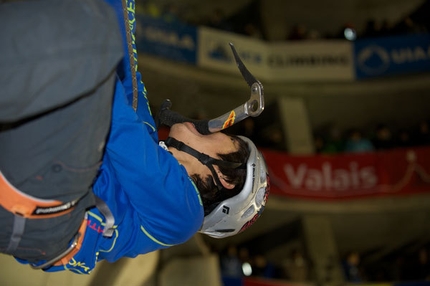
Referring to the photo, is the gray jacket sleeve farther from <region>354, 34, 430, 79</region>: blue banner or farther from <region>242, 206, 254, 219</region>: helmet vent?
<region>354, 34, 430, 79</region>: blue banner

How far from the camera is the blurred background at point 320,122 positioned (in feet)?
33.8

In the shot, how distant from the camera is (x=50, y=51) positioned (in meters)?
1.21

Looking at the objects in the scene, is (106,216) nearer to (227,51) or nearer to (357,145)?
(357,145)

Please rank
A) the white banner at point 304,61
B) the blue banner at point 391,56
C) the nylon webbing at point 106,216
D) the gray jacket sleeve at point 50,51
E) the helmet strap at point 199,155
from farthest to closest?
the white banner at point 304,61 < the blue banner at point 391,56 < the helmet strap at point 199,155 < the nylon webbing at point 106,216 < the gray jacket sleeve at point 50,51

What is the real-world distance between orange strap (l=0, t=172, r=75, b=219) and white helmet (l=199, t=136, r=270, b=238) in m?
0.76

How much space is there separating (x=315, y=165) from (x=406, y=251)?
3012 millimetres

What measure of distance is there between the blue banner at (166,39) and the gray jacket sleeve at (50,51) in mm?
9105

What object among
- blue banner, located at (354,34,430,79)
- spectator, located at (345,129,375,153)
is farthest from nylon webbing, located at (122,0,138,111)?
blue banner, located at (354,34,430,79)

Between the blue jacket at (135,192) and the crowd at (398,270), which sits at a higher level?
the blue jacket at (135,192)

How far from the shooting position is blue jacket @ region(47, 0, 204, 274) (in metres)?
1.75

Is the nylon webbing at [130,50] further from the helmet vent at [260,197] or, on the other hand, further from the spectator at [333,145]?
the spectator at [333,145]

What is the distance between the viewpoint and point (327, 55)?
12391 mm

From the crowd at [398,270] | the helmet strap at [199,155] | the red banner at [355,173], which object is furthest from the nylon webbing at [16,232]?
the red banner at [355,173]

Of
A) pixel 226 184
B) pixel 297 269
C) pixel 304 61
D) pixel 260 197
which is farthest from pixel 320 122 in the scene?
pixel 226 184
